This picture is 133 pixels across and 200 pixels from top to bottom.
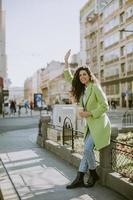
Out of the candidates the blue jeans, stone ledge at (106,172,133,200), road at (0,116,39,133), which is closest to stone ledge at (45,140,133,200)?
stone ledge at (106,172,133,200)

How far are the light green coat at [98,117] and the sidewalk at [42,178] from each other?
0.74 meters

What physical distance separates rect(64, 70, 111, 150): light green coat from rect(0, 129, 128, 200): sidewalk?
74 cm

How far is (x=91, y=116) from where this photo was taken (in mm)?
5926

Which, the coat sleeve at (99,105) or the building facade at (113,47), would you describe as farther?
the building facade at (113,47)

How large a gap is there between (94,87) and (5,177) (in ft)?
8.26

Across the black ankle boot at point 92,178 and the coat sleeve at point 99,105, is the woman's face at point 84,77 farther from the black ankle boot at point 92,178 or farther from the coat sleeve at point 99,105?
the black ankle boot at point 92,178

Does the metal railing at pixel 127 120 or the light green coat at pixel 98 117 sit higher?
the light green coat at pixel 98 117

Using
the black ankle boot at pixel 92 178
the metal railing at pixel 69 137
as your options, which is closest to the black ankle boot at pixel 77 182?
the black ankle boot at pixel 92 178

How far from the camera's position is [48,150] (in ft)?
36.0

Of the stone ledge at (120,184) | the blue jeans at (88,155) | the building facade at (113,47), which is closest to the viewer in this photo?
the stone ledge at (120,184)

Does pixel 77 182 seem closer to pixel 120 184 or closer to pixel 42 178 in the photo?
pixel 120 184

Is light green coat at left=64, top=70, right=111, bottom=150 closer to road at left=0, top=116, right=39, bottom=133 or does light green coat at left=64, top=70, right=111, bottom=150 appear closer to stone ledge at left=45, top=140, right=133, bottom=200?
stone ledge at left=45, top=140, right=133, bottom=200

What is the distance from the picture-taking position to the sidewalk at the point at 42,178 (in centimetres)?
570

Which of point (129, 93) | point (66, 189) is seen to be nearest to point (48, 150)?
point (66, 189)
